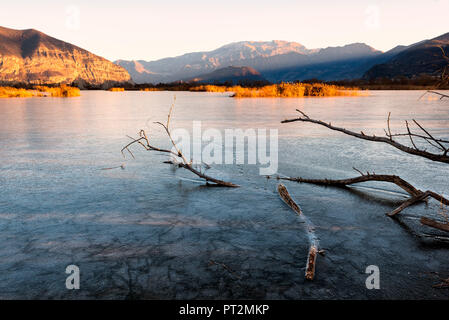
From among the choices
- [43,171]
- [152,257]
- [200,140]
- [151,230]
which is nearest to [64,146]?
[43,171]

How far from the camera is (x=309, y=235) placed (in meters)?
3.41

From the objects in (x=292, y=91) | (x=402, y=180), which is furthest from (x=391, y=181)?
(x=292, y=91)

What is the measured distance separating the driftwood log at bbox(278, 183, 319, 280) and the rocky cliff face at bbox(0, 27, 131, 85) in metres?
108

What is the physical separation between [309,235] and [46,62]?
140 metres

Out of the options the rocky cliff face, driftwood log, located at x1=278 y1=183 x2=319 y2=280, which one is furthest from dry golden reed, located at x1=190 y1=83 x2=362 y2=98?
the rocky cliff face

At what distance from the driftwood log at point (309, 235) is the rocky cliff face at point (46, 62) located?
108133mm

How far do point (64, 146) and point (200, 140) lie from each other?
347cm

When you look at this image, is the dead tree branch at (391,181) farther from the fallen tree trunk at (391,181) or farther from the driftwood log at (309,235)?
the driftwood log at (309,235)

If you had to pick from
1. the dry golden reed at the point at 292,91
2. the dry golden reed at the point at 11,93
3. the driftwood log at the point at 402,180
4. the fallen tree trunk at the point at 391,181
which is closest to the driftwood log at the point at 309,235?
the fallen tree trunk at the point at 391,181

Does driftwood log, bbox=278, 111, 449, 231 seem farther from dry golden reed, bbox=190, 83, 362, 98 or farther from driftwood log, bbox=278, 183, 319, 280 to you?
dry golden reed, bbox=190, 83, 362, 98

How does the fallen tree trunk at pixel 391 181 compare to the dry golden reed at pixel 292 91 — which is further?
Answer: the dry golden reed at pixel 292 91

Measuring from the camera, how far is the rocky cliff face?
10738cm

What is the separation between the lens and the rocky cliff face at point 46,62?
107375 millimetres
